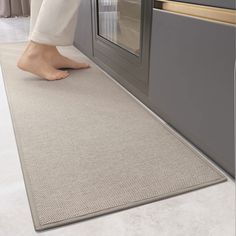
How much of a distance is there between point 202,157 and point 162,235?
367 millimetres

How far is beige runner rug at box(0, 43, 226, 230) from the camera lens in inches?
32.0

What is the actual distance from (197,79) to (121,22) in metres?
0.78

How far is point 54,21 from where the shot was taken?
1.56m

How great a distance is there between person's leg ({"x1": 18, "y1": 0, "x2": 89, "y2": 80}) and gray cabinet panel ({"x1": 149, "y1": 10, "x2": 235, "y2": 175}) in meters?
0.57

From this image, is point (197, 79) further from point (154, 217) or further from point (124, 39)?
point (124, 39)

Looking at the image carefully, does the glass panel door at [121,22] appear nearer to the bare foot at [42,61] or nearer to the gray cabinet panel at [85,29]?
the gray cabinet panel at [85,29]

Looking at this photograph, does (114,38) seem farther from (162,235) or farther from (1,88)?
(162,235)

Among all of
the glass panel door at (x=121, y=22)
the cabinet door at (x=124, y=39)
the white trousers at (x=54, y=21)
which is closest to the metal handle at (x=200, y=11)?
the cabinet door at (x=124, y=39)

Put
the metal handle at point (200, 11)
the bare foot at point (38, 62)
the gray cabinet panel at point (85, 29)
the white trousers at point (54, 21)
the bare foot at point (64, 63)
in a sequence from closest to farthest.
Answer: the metal handle at point (200, 11)
the white trousers at point (54, 21)
the bare foot at point (38, 62)
the bare foot at point (64, 63)
the gray cabinet panel at point (85, 29)

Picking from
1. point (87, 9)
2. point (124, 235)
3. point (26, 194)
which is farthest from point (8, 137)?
point (87, 9)

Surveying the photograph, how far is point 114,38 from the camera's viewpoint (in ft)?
5.70

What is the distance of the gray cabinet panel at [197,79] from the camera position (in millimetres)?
870

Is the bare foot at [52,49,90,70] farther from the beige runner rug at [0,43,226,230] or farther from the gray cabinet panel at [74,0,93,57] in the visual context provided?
the beige runner rug at [0,43,226,230]

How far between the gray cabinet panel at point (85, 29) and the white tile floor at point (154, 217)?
Result: 4.59ft
